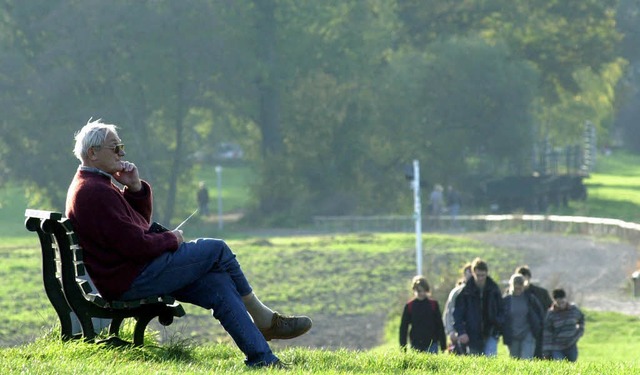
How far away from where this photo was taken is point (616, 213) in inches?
2820

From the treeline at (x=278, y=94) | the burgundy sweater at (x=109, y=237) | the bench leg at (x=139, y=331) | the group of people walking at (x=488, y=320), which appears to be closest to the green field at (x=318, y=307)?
the bench leg at (x=139, y=331)

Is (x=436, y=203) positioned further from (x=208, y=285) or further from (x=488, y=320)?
(x=208, y=285)

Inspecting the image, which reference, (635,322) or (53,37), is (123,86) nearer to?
(53,37)

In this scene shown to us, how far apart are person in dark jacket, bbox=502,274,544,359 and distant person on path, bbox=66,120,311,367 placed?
8.09 metres

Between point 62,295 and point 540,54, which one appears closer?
point 62,295

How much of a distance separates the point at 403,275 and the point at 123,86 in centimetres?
2991

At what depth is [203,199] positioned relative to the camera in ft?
225

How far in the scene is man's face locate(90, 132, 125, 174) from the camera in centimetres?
923

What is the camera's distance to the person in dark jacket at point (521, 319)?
1705cm

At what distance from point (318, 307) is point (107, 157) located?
22662 mm

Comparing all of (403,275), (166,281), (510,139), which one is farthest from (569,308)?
(510,139)

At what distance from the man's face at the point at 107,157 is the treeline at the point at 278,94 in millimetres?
54838

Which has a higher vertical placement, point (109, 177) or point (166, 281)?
point (109, 177)

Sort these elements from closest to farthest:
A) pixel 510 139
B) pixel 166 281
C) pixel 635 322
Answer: pixel 166 281, pixel 635 322, pixel 510 139
